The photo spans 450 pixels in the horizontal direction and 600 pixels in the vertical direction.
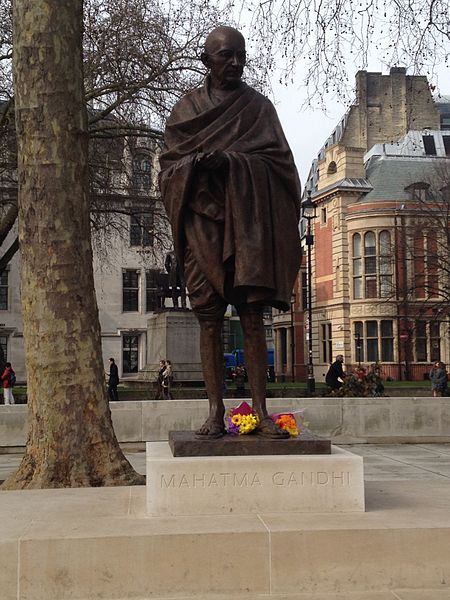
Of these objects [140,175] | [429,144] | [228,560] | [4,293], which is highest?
[429,144]

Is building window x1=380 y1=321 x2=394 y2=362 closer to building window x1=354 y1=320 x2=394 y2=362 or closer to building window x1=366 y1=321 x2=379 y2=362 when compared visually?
building window x1=354 y1=320 x2=394 y2=362

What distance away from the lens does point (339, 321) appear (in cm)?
5316

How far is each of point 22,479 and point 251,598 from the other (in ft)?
A: 17.2

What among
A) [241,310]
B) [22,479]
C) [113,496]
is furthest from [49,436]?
[241,310]

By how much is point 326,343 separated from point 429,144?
16.8 metres

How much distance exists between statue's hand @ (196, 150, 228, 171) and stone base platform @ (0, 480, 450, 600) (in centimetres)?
239

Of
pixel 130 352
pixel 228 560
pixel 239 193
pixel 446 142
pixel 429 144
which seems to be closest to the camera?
pixel 228 560

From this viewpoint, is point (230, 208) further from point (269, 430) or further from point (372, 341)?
point (372, 341)

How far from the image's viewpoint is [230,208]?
5.62 meters

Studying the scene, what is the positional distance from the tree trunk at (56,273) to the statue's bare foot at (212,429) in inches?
145

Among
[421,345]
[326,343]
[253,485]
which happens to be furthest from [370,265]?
[253,485]

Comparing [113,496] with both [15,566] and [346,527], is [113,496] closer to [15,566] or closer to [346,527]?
[15,566]

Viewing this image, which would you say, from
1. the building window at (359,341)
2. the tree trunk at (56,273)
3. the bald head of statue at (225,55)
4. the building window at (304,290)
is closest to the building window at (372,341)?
the building window at (359,341)

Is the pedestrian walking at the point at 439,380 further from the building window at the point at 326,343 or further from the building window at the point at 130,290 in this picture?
the building window at the point at 130,290
